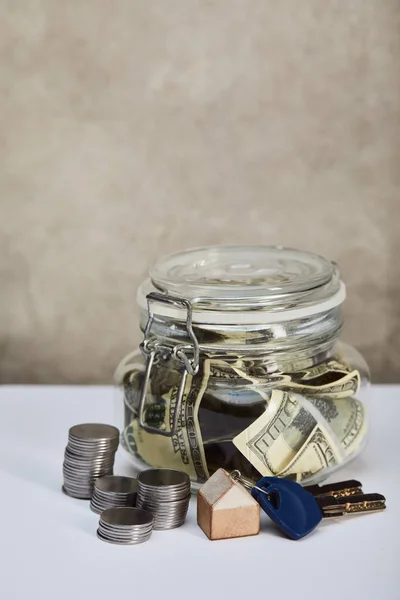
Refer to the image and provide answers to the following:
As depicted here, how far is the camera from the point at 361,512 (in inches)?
32.5

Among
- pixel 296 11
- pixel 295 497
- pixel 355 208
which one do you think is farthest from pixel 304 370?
pixel 296 11

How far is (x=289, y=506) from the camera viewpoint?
781mm

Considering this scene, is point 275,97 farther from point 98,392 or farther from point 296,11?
point 98,392

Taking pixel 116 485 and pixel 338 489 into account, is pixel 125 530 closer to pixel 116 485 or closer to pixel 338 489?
pixel 116 485

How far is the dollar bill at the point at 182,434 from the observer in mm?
841

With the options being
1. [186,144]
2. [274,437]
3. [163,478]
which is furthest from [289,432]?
[186,144]

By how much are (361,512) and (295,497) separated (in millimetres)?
81

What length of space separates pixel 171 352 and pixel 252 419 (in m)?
0.10

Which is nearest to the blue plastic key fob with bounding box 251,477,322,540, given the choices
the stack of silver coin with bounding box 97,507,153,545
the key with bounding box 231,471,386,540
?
the key with bounding box 231,471,386,540

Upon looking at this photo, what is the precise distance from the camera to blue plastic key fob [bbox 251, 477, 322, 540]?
0.77m

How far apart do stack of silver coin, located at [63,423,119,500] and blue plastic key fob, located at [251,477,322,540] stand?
6.1 inches

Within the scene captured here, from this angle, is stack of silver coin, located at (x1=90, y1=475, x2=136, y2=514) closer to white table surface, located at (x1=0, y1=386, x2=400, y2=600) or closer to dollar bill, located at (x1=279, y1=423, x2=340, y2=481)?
white table surface, located at (x1=0, y1=386, x2=400, y2=600)

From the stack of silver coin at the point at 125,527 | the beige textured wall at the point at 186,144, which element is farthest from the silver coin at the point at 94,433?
the beige textured wall at the point at 186,144

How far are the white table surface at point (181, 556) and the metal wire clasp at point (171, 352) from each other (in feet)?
0.30
